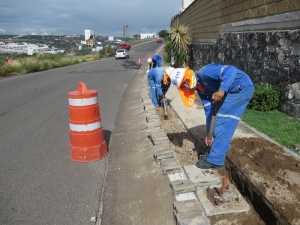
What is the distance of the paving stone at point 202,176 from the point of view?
3.37m

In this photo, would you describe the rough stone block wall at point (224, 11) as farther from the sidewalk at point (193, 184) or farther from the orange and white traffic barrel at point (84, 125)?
the orange and white traffic barrel at point (84, 125)

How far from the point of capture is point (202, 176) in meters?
3.53

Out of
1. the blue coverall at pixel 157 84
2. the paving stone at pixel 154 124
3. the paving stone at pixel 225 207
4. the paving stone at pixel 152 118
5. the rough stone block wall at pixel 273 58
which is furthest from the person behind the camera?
the blue coverall at pixel 157 84

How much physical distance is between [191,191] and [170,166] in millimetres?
638

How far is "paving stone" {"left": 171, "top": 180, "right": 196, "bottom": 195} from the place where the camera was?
10.4ft

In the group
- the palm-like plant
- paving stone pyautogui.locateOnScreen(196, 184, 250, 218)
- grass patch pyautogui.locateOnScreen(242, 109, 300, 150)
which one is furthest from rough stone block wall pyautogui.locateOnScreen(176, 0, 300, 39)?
paving stone pyautogui.locateOnScreen(196, 184, 250, 218)

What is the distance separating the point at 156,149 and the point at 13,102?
7.09 meters

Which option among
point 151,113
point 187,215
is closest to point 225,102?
point 187,215

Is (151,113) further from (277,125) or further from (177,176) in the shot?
(177,176)

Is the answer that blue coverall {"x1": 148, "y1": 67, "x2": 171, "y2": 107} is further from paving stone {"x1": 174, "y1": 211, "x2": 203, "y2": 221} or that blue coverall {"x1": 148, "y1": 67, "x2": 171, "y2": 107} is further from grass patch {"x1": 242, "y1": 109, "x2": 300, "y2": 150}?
paving stone {"x1": 174, "y1": 211, "x2": 203, "y2": 221}

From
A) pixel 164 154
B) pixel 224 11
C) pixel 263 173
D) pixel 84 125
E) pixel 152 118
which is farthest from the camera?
pixel 224 11

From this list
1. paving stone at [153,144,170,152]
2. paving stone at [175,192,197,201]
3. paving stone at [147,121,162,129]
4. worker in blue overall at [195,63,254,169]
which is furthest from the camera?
paving stone at [147,121,162,129]

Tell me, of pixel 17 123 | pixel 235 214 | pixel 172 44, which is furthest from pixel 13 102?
pixel 172 44

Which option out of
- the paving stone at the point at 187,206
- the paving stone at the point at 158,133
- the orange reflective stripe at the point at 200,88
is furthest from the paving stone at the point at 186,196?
the paving stone at the point at 158,133
